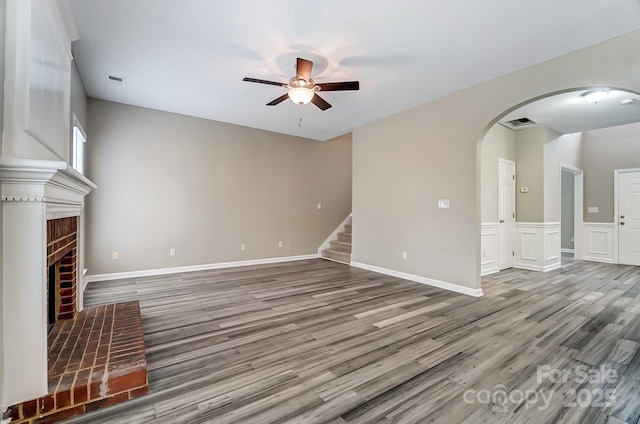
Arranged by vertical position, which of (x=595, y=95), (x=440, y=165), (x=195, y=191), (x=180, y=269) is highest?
(x=595, y=95)

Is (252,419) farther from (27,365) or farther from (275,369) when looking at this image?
(27,365)

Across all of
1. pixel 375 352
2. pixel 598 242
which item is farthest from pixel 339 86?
pixel 598 242

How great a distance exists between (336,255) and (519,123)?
4.63 metres

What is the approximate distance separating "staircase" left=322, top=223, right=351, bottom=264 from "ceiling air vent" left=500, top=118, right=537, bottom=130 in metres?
4.06

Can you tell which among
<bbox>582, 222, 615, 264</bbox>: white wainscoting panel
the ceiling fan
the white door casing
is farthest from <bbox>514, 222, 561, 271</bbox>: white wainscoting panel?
the ceiling fan

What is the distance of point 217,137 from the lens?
5.40 m

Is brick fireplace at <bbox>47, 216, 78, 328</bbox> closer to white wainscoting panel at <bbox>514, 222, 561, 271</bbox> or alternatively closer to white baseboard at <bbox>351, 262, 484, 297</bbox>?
white baseboard at <bbox>351, 262, 484, 297</bbox>

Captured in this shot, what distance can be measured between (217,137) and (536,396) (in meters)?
5.67

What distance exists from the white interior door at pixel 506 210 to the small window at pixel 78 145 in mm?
7073

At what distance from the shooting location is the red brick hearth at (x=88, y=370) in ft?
4.82

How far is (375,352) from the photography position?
2219mm

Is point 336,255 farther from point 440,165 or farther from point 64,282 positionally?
point 64,282

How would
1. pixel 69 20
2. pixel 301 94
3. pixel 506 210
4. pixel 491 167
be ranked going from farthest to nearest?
pixel 506 210 → pixel 491 167 → pixel 301 94 → pixel 69 20

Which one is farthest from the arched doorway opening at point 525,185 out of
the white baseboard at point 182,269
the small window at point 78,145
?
the small window at point 78,145
